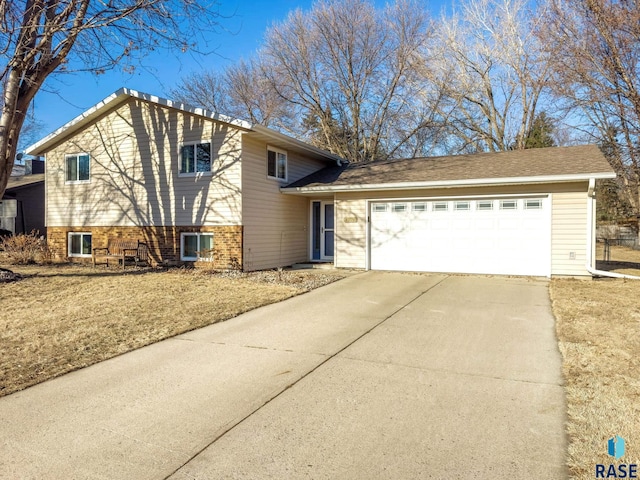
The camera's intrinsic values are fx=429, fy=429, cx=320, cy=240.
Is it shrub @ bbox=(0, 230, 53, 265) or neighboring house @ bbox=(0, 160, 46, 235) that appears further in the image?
neighboring house @ bbox=(0, 160, 46, 235)

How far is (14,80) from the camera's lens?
10.4 metres

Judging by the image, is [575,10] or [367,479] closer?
[367,479]

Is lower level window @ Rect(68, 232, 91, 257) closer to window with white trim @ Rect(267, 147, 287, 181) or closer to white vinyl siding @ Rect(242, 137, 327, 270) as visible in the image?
white vinyl siding @ Rect(242, 137, 327, 270)

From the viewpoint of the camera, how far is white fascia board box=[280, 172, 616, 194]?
406 inches

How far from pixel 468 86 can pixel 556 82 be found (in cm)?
630

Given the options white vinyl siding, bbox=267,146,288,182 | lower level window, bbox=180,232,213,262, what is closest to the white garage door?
white vinyl siding, bbox=267,146,288,182

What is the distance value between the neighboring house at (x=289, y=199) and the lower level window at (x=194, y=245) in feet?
0.13

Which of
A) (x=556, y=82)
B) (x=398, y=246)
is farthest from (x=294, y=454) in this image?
(x=556, y=82)

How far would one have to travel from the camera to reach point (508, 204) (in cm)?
1148

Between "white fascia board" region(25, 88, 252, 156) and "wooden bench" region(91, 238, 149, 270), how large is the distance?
4181mm

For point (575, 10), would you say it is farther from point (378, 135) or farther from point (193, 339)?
point (193, 339)

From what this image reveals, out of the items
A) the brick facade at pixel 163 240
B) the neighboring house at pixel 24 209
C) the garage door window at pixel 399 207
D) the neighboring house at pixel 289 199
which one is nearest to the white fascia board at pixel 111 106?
the neighboring house at pixel 289 199

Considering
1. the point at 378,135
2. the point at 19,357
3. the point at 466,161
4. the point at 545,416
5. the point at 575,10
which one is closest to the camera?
the point at 545,416

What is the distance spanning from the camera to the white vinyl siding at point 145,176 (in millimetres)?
12461
